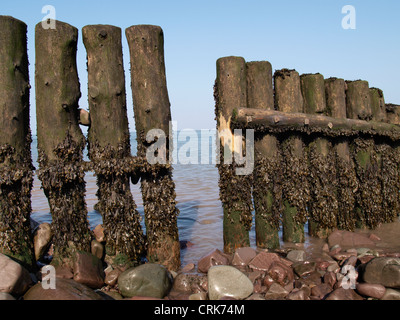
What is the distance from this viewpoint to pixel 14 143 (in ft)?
13.9

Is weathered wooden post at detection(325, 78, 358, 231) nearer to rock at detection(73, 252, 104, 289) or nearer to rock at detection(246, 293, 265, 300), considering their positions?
rock at detection(246, 293, 265, 300)

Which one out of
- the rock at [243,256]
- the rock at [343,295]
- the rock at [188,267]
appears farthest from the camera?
the rock at [188,267]

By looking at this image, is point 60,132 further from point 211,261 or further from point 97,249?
point 211,261

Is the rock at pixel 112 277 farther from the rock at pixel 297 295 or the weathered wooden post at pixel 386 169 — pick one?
the weathered wooden post at pixel 386 169

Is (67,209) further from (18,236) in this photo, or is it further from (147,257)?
(147,257)

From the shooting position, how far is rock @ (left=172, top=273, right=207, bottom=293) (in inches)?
168

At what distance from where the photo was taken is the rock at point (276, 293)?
393 cm

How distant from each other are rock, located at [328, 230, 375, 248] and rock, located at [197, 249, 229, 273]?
6.51 feet

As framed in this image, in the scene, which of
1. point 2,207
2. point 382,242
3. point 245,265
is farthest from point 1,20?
point 382,242

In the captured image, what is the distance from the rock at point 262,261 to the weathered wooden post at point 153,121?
1.10 meters

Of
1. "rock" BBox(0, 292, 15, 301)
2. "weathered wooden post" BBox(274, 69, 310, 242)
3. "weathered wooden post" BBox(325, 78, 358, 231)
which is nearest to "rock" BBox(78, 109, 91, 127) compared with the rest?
"rock" BBox(0, 292, 15, 301)

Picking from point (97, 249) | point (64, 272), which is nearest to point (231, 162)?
point (97, 249)

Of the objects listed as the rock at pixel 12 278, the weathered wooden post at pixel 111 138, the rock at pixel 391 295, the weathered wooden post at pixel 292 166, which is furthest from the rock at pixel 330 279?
the rock at pixel 12 278

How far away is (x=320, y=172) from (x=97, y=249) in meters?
3.65
